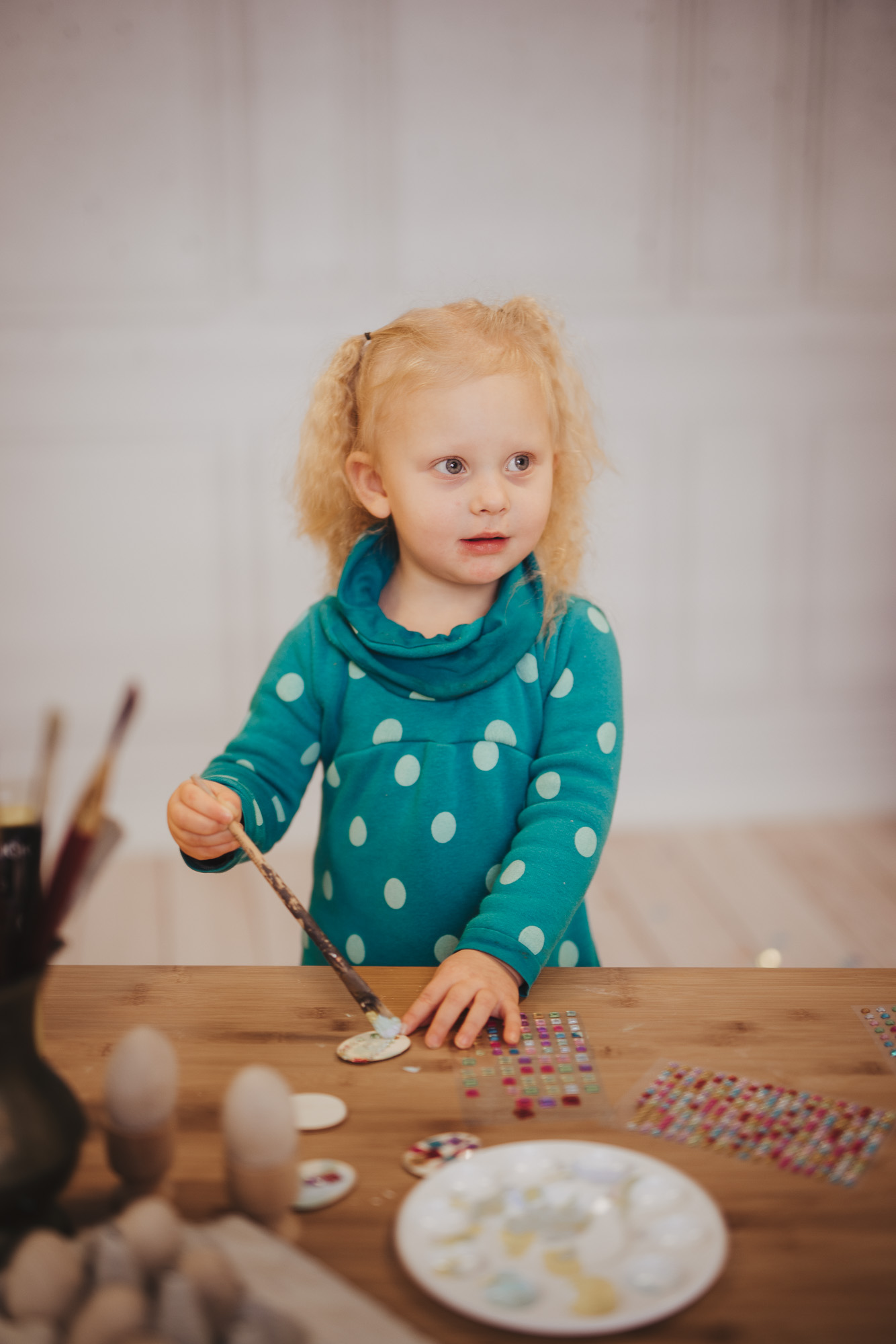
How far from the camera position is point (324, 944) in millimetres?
771

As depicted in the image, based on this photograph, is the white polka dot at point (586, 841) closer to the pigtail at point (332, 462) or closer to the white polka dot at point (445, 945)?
the white polka dot at point (445, 945)

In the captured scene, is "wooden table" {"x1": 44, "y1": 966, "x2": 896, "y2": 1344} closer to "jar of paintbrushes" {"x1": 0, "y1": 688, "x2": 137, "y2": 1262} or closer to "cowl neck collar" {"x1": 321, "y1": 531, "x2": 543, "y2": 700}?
"jar of paintbrushes" {"x1": 0, "y1": 688, "x2": 137, "y2": 1262}

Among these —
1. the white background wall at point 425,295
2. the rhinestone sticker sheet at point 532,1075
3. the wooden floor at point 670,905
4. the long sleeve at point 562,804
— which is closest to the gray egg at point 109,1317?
the rhinestone sticker sheet at point 532,1075

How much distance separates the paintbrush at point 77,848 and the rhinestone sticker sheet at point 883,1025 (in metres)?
0.49

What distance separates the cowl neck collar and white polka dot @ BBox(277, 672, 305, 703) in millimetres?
50

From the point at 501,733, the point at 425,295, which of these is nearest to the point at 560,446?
the point at 501,733

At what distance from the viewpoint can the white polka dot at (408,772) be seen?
3.56 feet

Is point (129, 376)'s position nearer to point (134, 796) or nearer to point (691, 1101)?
point (134, 796)

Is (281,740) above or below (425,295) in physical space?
below

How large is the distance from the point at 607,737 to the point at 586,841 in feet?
0.41

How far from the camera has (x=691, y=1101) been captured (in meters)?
0.66

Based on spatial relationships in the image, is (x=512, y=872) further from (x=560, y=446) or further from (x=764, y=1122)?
(x=560, y=446)

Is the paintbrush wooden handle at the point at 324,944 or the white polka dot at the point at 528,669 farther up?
the white polka dot at the point at 528,669

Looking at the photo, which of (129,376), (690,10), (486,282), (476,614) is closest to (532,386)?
(476,614)
